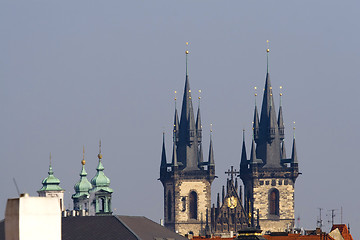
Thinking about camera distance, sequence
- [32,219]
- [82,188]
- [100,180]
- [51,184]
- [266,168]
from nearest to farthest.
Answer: [32,219], [100,180], [82,188], [51,184], [266,168]

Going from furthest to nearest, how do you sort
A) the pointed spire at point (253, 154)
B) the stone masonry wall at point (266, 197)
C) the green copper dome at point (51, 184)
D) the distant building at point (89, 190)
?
the stone masonry wall at point (266, 197) → the pointed spire at point (253, 154) → the green copper dome at point (51, 184) → the distant building at point (89, 190)

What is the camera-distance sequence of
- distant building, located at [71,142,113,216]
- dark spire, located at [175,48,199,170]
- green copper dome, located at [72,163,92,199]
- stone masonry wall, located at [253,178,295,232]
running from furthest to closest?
1. dark spire, located at [175,48,199,170]
2. stone masonry wall, located at [253,178,295,232]
3. green copper dome, located at [72,163,92,199]
4. distant building, located at [71,142,113,216]

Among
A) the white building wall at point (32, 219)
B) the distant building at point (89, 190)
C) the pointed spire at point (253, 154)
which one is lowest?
the white building wall at point (32, 219)

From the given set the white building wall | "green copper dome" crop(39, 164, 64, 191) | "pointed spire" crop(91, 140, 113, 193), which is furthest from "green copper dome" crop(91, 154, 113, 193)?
the white building wall

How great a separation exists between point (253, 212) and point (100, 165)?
36.5 metres

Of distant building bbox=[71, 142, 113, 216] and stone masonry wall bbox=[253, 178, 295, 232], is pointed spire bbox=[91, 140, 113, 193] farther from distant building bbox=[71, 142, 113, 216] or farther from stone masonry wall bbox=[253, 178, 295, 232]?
stone masonry wall bbox=[253, 178, 295, 232]

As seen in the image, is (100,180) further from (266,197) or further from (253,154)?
(266,197)

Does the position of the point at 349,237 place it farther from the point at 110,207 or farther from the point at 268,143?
the point at 268,143

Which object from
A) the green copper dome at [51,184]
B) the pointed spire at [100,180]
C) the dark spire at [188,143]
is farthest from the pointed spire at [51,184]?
the dark spire at [188,143]

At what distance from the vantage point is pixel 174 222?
655 ft

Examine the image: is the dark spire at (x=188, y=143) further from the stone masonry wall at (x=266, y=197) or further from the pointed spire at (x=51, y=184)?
the pointed spire at (x=51, y=184)

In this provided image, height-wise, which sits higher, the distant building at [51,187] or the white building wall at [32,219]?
the distant building at [51,187]

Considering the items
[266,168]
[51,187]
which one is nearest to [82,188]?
[51,187]

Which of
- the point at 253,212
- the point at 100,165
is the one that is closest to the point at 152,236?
the point at 100,165
